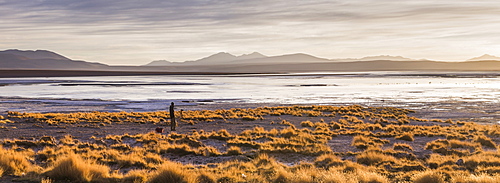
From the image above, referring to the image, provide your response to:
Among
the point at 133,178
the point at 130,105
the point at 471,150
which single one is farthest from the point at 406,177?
the point at 130,105

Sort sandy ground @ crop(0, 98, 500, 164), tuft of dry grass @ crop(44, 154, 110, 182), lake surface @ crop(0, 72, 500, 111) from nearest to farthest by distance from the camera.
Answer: tuft of dry grass @ crop(44, 154, 110, 182)
sandy ground @ crop(0, 98, 500, 164)
lake surface @ crop(0, 72, 500, 111)

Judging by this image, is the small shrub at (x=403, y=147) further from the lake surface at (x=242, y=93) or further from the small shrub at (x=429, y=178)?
the lake surface at (x=242, y=93)

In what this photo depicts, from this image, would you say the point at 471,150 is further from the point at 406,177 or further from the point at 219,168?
the point at 219,168

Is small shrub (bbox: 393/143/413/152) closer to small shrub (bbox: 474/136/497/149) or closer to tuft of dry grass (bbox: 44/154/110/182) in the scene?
small shrub (bbox: 474/136/497/149)

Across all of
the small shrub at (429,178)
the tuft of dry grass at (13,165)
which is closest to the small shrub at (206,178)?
the tuft of dry grass at (13,165)

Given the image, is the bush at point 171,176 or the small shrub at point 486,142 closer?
the bush at point 171,176

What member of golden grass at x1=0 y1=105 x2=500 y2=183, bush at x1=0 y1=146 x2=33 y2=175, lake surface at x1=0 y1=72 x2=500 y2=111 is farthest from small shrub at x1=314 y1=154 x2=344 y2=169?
lake surface at x1=0 y1=72 x2=500 y2=111

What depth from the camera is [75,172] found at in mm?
9180

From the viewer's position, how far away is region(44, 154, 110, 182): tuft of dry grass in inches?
359

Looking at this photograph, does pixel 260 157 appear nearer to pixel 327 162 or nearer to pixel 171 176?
pixel 327 162

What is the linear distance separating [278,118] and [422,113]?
12173mm

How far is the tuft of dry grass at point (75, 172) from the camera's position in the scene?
29.9 ft

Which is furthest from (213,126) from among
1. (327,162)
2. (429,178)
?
(429,178)

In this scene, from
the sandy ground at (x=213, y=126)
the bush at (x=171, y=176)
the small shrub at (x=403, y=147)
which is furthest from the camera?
the sandy ground at (x=213, y=126)
